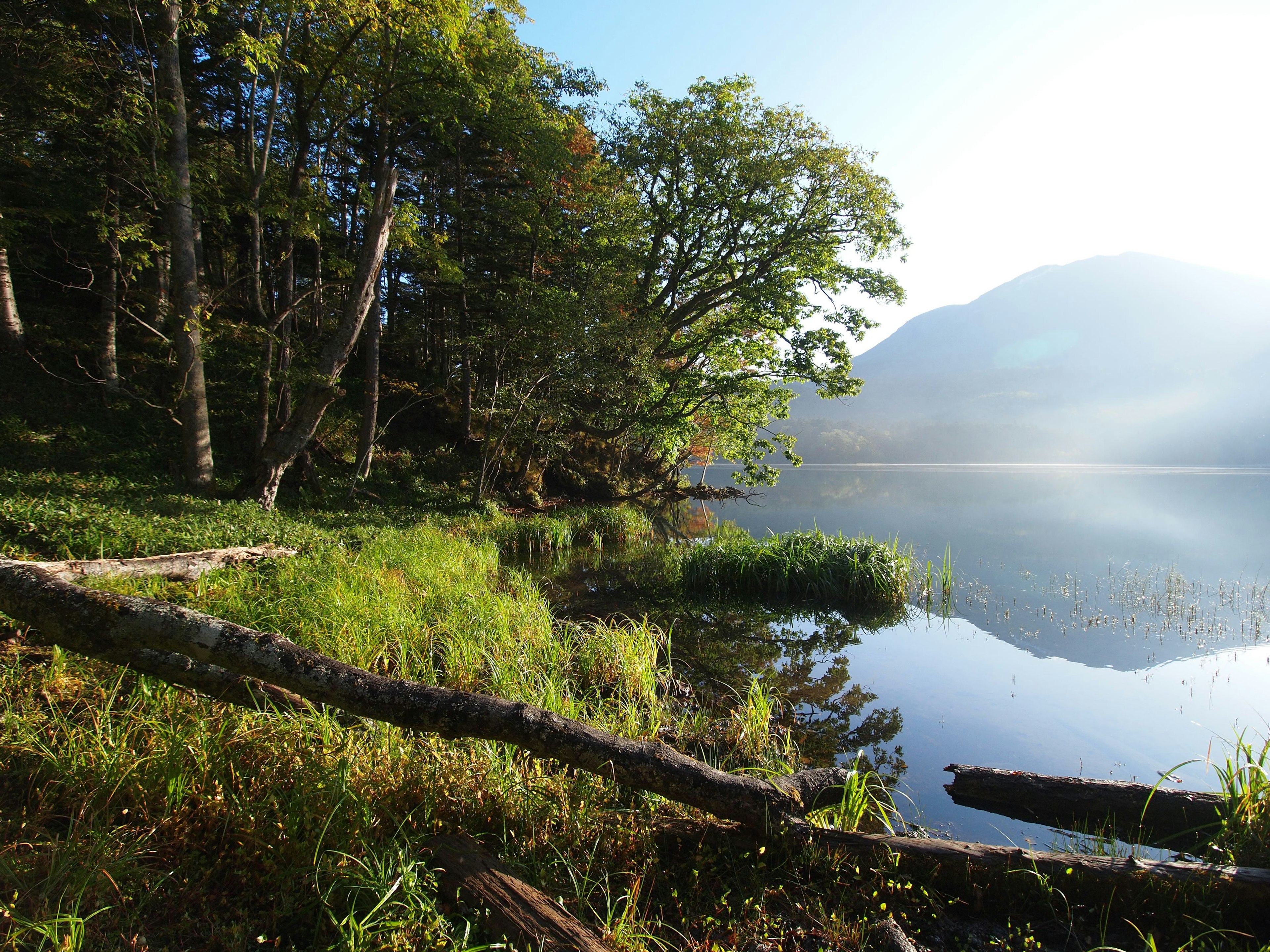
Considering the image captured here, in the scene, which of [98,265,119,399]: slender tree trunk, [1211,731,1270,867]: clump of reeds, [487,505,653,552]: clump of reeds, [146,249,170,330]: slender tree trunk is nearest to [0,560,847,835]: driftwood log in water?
[1211,731,1270,867]: clump of reeds

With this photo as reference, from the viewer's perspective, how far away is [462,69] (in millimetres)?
10727

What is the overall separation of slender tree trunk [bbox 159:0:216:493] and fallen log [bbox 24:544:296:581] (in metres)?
4.25

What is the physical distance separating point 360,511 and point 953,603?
40.1 ft

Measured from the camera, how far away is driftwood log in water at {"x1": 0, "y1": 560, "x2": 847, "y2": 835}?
236 centimetres

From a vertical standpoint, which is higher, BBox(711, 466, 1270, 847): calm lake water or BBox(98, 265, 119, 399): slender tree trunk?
BBox(98, 265, 119, 399): slender tree trunk

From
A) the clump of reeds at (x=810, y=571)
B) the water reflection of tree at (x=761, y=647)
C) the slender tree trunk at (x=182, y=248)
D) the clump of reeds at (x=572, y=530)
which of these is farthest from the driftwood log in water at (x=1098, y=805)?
the slender tree trunk at (x=182, y=248)

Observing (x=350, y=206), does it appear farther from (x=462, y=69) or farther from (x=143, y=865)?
(x=143, y=865)

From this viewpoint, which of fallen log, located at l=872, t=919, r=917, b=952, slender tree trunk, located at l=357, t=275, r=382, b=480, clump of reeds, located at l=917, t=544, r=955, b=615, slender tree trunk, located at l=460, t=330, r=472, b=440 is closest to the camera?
fallen log, located at l=872, t=919, r=917, b=952

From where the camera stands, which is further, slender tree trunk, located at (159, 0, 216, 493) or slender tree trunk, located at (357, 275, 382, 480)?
Answer: slender tree trunk, located at (357, 275, 382, 480)

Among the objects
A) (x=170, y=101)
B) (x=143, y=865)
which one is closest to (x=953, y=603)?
(x=143, y=865)

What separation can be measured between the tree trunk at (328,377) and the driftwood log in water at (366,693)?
303 inches

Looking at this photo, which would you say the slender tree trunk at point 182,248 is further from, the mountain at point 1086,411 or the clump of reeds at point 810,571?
the mountain at point 1086,411

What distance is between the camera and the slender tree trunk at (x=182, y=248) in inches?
347

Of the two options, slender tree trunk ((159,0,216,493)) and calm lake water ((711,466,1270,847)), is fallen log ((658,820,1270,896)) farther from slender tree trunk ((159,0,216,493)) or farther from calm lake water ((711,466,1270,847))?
slender tree trunk ((159,0,216,493))
